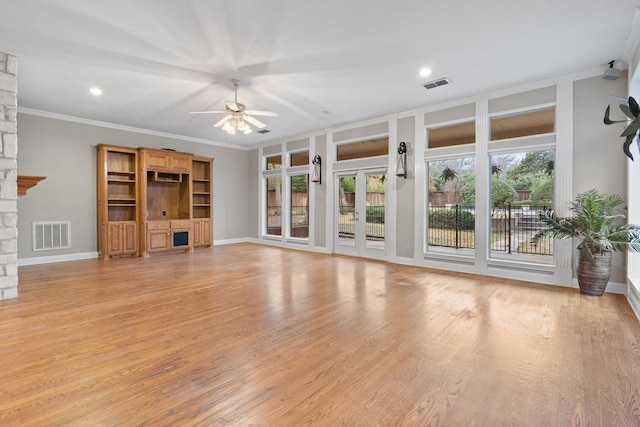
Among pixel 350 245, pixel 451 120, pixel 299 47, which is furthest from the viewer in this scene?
pixel 350 245

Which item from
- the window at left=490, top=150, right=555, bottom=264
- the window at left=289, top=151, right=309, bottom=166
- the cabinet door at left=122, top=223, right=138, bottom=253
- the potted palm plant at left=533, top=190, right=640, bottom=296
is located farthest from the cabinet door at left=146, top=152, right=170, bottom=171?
the potted palm plant at left=533, top=190, right=640, bottom=296

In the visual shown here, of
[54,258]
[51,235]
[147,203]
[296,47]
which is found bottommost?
[54,258]

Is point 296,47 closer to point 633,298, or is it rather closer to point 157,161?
point 633,298

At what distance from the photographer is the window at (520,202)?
490cm

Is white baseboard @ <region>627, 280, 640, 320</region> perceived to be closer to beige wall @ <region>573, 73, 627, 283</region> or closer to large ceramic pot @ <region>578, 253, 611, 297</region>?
large ceramic pot @ <region>578, 253, 611, 297</region>

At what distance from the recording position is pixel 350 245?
743 centimetres

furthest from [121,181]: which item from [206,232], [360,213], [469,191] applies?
[469,191]

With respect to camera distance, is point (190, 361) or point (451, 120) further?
point (451, 120)

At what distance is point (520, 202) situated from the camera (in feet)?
16.9

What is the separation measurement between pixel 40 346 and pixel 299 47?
12.7ft

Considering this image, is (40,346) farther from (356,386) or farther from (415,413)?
(415,413)

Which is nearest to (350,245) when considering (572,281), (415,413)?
(572,281)

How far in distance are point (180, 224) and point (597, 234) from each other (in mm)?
8045

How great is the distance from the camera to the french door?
22.8 feet
